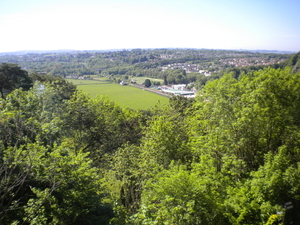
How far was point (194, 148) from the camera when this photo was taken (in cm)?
1154

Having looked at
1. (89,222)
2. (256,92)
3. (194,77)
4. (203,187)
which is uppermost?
(256,92)

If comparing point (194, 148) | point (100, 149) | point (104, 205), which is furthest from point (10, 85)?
point (194, 148)

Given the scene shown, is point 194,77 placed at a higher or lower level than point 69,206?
Answer: lower

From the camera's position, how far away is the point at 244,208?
7.27 meters

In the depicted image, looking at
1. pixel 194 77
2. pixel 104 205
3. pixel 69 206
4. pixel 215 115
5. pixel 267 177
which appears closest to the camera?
pixel 267 177

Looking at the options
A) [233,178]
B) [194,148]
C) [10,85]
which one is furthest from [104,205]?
[10,85]

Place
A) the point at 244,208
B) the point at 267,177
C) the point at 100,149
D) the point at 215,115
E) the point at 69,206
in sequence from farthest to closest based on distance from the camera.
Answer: the point at 100,149 < the point at 215,115 < the point at 69,206 < the point at 267,177 < the point at 244,208

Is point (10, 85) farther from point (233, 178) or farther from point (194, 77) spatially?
point (194, 77)

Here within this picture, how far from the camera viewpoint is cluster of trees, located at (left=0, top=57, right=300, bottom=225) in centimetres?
736

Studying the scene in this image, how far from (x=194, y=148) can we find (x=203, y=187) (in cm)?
412

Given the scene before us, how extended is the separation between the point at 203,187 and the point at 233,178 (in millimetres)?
3689

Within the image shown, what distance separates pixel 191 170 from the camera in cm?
953

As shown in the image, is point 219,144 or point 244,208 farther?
point 219,144

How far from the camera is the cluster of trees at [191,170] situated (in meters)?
7.36
